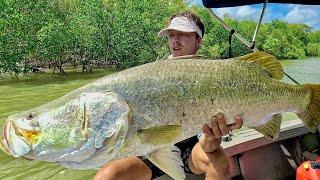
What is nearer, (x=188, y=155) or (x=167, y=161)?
(x=167, y=161)

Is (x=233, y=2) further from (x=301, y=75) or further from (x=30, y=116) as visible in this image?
(x=301, y=75)

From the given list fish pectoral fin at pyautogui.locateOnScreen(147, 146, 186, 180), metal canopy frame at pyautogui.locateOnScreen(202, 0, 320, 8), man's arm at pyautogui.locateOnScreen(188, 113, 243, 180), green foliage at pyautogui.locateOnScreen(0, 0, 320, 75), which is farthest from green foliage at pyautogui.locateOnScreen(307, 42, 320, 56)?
fish pectoral fin at pyautogui.locateOnScreen(147, 146, 186, 180)

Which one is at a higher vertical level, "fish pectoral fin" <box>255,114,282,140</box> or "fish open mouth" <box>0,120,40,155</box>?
"fish open mouth" <box>0,120,40,155</box>

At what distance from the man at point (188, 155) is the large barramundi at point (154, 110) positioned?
2.00ft

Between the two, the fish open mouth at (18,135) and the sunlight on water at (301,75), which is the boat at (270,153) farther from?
the sunlight on water at (301,75)

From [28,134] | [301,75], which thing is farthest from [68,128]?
[301,75]

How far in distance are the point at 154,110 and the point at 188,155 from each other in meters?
1.55

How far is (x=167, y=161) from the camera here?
220 centimetres

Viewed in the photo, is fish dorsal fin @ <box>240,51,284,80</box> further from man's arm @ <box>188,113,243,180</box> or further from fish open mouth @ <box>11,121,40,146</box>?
fish open mouth @ <box>11,121,40,146</box>

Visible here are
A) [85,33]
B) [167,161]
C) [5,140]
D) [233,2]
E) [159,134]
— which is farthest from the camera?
[85,33]

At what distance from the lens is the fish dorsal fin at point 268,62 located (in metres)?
2.45

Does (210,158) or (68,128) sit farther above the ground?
(68,128)

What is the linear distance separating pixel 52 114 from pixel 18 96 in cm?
1823

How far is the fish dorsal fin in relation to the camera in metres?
2.45
